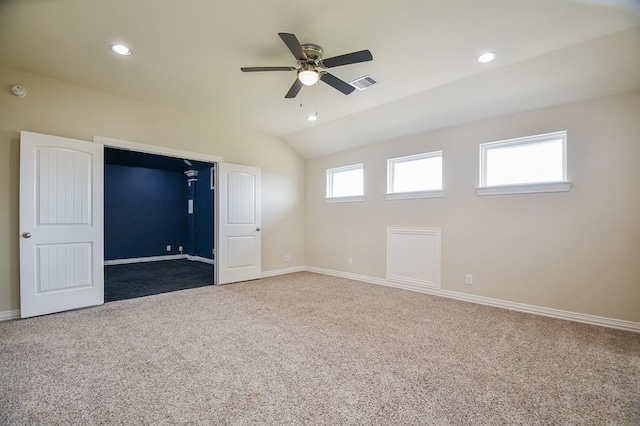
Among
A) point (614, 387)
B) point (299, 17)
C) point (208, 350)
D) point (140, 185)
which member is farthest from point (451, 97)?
point (140, 185)

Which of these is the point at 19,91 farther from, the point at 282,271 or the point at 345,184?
the point at 345,184

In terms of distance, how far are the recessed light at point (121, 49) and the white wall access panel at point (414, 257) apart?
4.05 metres

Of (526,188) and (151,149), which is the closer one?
(526,188)

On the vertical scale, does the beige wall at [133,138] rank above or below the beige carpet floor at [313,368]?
above

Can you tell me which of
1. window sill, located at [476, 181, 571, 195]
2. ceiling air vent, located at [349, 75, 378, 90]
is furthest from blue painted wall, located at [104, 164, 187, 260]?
window sill, located at [476, 181, 571, 195]

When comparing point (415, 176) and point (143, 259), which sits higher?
point (415, 176)

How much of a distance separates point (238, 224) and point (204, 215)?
305 centimetres

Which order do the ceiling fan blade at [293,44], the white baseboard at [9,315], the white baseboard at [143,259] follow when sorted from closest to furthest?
1. the ceiling fan blade at [293,44]
2. the white baseboard at [9,315]
3. the white baseboard at [143,259]

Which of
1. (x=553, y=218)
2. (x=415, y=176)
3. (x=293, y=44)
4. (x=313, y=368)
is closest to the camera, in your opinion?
(x=313, y=368)

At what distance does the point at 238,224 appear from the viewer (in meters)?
4.92

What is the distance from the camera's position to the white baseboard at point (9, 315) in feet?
9.97

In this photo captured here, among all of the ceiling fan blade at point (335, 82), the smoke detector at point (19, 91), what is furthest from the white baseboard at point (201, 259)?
the ceiling fan blade at point (335, 82)

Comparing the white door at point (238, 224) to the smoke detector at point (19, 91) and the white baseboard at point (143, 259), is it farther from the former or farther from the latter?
the white baseboard at point (143, 259)

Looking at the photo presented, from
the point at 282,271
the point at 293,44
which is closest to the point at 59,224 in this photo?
the point at 293,44
